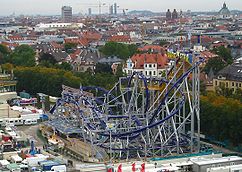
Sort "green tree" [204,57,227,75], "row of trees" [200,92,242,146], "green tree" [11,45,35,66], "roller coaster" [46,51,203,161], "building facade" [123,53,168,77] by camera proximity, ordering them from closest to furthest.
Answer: "roller coaster" [46,51,203,161], "row of trees" [200,92,242,146], "green tree" [204,57,227,75], "building facade" [123,53,168,77], "green tree" [11,45,35,66]

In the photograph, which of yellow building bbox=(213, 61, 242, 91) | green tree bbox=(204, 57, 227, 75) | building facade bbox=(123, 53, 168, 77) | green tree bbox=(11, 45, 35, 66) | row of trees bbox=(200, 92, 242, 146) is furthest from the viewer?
green tree bbox=(11, 45, 35, 66)

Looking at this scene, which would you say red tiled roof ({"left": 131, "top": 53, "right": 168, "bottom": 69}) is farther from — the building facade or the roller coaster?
the roller coaster

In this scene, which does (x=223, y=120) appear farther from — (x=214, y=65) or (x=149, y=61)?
(x=149, y=61)

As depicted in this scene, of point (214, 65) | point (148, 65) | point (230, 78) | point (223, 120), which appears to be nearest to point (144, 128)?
point (223, 120)

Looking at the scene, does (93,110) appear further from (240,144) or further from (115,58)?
(115,58)

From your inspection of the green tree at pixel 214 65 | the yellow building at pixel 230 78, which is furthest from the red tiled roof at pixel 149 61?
the yellow building at pixel 230 78

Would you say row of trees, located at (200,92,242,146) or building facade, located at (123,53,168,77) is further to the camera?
building facade, located at (123,53,168,77)

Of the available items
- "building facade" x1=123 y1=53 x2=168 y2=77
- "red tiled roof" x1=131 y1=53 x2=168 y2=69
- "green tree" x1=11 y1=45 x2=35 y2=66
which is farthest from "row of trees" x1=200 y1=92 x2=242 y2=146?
"green tree" x1=11 y1=45 x2=35 y2=66
